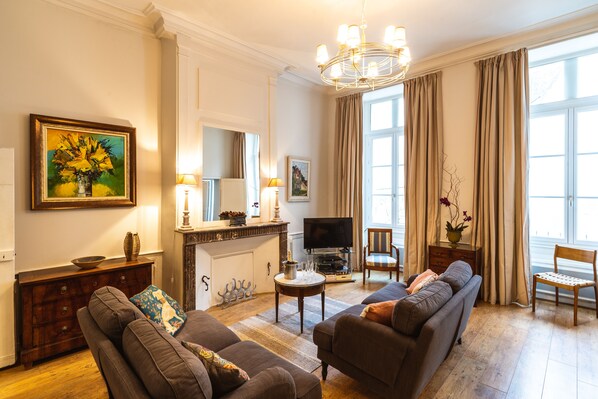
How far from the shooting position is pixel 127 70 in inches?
140

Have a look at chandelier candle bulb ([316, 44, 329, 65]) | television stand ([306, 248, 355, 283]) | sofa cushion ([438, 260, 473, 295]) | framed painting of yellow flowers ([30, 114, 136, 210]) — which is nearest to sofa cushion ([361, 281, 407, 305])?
sofa cushion ([438, 260, 473, 295])

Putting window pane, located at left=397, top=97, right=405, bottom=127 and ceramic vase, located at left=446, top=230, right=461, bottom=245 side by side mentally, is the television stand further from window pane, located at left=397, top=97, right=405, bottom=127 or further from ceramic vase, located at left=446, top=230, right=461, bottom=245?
window pane, located at left=397, top=97, right=405, bottom=127

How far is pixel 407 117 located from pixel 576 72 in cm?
221

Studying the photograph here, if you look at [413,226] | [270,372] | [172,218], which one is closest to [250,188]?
[172,218]

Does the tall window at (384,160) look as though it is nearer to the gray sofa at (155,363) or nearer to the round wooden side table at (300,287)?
the round wooden side table at (300,287)

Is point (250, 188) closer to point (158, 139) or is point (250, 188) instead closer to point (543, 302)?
point (158, 139)

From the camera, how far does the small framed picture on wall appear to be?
5.41m

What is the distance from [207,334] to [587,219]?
4.96 meters

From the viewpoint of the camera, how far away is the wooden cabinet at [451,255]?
403cm

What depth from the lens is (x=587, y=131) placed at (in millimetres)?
4059

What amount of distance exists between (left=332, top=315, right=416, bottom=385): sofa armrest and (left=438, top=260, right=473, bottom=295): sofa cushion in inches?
29.2

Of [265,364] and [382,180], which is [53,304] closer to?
[265,364]

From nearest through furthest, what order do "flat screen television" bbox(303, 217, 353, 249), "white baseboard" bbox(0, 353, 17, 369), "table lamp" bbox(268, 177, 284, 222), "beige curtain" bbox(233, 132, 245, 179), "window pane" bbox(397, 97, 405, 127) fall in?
"white baseboard" bbox(0, 353, 17, 369)
"beige curtain" bbox(233, 132, 245, 179)
"table lamp" bbox(268, 177, 284, 222)
"flat screen television" bbox(303, 217, 353, 249)
"window pane" bbox(397, 97, 405, 127)

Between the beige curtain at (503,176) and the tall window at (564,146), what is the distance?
0.50 m
